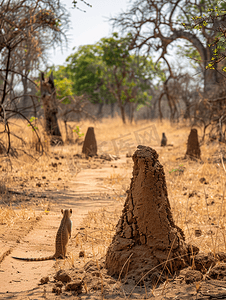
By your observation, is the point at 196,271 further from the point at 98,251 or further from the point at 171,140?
the point at 171,140

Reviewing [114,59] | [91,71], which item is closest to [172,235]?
[114,59]

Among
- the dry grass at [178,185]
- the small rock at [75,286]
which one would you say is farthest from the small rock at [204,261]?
the small rock at [75,286]

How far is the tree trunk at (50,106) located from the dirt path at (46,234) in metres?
4.65

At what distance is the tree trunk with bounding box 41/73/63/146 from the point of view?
1041 cm

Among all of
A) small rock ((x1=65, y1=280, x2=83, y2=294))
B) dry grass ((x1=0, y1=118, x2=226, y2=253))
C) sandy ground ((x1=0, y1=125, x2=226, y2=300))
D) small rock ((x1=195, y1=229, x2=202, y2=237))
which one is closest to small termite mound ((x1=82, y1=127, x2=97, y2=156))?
dry grass ((x1=0, y1=118, x2=226, y2=253))

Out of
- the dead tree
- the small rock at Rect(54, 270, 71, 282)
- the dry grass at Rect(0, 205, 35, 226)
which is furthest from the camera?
the dead tree

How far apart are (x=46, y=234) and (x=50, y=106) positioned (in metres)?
7.99

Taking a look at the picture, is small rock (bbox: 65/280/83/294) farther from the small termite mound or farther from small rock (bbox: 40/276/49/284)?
the small termite mound

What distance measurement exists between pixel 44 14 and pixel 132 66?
69.8 ft

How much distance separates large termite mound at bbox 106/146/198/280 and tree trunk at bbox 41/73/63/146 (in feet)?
26.8

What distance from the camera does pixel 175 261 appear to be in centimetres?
226

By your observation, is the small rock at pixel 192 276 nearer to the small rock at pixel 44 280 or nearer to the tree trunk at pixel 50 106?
the small rock at pixel 44 280

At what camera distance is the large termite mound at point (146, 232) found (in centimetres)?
225

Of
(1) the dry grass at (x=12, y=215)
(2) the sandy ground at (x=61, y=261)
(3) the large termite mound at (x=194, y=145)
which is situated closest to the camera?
(2) the sandy ground at (x=61, y=261)
